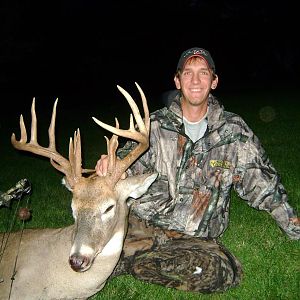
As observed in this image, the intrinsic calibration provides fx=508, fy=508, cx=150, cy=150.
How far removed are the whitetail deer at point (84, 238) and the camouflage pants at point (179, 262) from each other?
56 centimetres

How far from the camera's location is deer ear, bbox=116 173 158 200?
4.23m

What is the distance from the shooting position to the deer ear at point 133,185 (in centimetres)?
423

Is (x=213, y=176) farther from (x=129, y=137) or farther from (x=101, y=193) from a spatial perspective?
(x=101, y=193)

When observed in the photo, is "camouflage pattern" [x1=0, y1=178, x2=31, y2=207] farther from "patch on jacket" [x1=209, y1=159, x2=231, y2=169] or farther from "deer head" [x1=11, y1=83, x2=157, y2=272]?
"patch on jacket" [x1=209, y1=159, x2=231, y2=169]

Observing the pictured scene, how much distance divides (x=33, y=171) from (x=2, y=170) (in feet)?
2.75

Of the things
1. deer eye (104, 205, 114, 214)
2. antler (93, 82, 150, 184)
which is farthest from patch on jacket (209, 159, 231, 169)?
deer eye (104, 205, 114, 214)

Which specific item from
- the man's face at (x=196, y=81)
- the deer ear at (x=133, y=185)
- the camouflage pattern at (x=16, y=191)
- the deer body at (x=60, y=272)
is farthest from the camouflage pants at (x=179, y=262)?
the man's face at (x=196, y=81)

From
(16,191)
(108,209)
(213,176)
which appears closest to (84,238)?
(108,209)

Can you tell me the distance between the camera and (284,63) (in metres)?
34.4

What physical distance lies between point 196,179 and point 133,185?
0.75 metres

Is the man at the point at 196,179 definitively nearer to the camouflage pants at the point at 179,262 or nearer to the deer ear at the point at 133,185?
the camouflage pants at the point at 179,262

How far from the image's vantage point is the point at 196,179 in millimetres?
4758

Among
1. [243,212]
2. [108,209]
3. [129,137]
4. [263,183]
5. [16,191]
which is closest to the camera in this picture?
[108,209]

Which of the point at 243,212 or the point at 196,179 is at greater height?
the point at 196,179
